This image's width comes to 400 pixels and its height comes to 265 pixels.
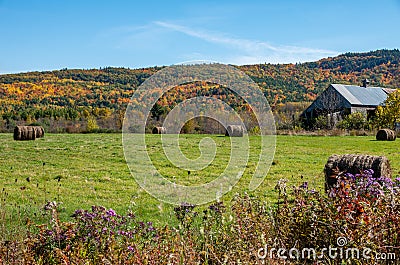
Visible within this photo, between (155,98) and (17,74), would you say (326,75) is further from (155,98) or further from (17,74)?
(155,98)

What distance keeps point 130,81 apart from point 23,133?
2515 inches

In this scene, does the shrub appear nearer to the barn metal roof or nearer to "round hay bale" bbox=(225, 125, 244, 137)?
"round hay bale" bbox=(225, 125, 244, 137)

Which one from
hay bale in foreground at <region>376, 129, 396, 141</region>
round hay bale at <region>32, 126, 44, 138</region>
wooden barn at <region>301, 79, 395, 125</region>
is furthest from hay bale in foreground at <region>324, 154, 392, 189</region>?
wooden barn at <region>301, 79, 395, 125</region>

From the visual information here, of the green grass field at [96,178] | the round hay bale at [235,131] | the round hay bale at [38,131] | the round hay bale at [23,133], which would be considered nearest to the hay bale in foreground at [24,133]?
the round hay bale at [23,133]

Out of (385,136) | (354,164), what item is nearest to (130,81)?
(385,136)

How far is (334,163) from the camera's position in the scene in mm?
8898

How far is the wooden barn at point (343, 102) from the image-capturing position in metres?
52.0

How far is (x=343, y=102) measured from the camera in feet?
172

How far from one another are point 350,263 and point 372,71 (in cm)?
10159

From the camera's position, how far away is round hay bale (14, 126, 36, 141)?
28484 millimetres

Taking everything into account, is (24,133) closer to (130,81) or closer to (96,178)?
(96,178)

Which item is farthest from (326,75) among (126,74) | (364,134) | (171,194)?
(171,194)

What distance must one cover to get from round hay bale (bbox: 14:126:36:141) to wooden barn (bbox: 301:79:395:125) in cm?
3171

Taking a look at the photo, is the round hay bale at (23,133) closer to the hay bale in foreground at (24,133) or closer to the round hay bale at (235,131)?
the hay bale in foreground at (24,133)
